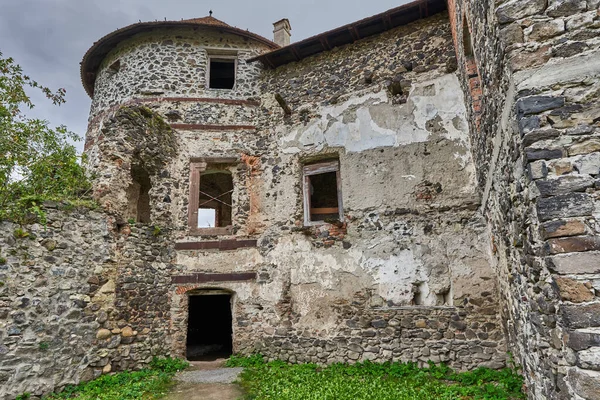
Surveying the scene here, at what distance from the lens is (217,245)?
26.8 feet

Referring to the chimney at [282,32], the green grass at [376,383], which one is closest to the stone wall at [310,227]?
the green grass at [376,383]

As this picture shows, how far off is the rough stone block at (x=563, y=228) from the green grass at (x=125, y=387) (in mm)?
5421

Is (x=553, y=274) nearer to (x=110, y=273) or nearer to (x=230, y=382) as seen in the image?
(x=230, y=382)

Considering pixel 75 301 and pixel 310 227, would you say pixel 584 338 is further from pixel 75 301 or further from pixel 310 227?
pixel 75 301

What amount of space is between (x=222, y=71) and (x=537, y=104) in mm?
9718

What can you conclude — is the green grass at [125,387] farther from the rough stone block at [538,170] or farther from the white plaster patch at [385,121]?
the rough stone block at [538,170]

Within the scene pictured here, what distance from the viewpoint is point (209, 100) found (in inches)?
360

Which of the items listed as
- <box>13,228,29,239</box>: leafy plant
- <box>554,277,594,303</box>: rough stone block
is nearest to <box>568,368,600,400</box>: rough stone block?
<box>554,277,594,303</box>: rough stone block

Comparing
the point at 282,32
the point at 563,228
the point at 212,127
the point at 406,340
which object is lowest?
the point at 406,340

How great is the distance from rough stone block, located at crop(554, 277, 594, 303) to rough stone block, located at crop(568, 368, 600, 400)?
0.45 meters

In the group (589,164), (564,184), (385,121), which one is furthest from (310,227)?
(589,164)

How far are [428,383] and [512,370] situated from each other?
1.19m

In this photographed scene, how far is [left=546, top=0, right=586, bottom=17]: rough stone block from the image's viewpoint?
2.81 m

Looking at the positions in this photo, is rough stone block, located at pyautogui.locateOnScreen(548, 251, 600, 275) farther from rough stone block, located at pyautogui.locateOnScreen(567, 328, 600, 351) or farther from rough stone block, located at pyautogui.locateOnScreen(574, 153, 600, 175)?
rough stone block, located at pyautogui.locateOnScreen(574, 153, 600, 175)
